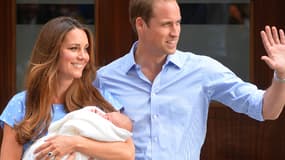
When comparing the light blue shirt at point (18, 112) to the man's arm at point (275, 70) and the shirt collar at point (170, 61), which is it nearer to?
the shirt collar at point (170, 61)

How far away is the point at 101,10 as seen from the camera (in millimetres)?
5285

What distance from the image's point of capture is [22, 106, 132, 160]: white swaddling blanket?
2.84m

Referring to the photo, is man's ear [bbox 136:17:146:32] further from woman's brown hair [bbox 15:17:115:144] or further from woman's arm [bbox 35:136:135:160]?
woman's arm [bbox 35:136:135:160]

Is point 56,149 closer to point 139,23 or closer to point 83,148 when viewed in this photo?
point 83,148

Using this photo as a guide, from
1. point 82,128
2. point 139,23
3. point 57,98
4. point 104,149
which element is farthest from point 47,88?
point 139,23

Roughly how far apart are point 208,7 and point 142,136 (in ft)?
7.68

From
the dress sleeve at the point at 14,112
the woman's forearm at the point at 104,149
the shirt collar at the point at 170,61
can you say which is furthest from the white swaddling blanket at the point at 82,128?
the shirt collar at the point at 170,61

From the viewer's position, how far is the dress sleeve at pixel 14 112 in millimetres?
2900

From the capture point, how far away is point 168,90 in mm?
3156

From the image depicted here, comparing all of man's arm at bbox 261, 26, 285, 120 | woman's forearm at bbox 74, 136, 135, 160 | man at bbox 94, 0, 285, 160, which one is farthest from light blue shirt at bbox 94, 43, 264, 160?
woman's forearm at bbox 74, 136, 135, 160

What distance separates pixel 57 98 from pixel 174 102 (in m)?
0.48

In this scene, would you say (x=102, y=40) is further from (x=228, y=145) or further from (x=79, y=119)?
(x=79, y=119)

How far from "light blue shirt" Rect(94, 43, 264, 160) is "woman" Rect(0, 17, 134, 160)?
16 cm

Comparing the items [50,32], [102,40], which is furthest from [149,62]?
[102,40]
